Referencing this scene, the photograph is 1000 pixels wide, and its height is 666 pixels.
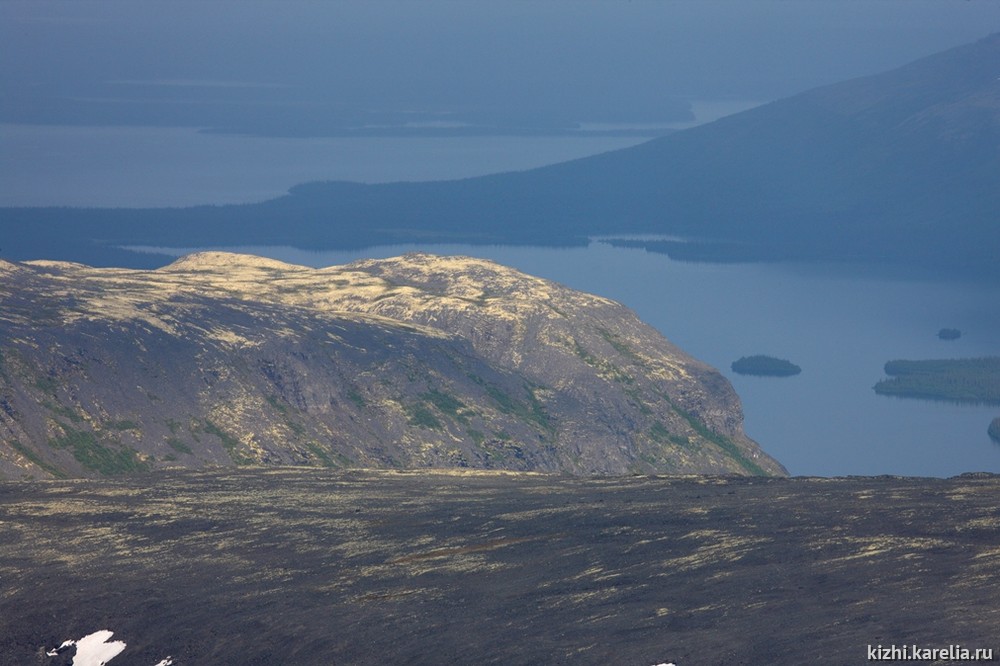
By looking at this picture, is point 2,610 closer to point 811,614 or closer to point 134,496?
point 134,496

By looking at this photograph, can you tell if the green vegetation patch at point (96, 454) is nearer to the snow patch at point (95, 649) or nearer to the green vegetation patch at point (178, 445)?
the green vegetation patch at point (178, 445)

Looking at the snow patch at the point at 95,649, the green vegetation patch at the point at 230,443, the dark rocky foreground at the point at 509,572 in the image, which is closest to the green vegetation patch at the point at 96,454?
the green vegetation patch at the point at 230,443

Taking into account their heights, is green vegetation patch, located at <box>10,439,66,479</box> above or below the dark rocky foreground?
above

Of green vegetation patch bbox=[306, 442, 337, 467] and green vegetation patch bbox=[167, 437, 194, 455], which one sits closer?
green vegetation patch bbox=[167, 437, 194, 455]

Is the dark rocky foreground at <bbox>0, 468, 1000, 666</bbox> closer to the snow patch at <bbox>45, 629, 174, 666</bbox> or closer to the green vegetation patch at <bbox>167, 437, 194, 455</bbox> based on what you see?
the snow patch at <bbox>45, 629, 174, 666</bbox>

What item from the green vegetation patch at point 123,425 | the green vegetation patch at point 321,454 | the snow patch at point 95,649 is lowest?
the snow patch at point 95,649

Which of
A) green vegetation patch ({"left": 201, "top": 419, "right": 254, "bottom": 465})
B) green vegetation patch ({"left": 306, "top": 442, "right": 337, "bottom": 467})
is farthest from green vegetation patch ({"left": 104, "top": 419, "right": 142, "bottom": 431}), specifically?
green vegetation patch ({"left": 306, "top": 442, "right": 337, "bottom": 467})

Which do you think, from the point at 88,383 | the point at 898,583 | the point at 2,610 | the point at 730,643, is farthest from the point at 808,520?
the point at 88,383
